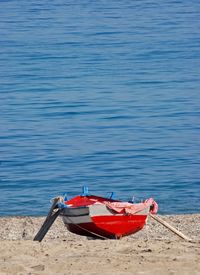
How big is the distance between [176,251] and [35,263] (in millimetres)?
1689

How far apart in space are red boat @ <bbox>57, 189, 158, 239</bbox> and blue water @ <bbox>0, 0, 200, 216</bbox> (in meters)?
5.14

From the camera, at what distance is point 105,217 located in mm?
13391

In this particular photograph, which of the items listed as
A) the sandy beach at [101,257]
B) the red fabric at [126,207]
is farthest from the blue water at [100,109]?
→ the sandy beach at [101,257]

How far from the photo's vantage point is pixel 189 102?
113ft

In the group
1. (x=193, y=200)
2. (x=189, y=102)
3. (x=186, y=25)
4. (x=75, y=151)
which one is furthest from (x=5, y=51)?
(x=193, y=200)

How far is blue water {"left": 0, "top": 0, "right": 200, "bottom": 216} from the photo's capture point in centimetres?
2236

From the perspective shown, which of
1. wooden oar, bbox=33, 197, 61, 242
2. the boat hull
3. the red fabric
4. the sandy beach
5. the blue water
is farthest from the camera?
the blue water

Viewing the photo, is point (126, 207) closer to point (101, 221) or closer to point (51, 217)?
point (101, 221)

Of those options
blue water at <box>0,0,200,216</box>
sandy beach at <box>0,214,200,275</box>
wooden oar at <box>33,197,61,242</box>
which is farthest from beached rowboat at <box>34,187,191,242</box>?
blue water at <box>0,0,200,216</box>

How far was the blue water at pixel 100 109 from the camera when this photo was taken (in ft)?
73.4

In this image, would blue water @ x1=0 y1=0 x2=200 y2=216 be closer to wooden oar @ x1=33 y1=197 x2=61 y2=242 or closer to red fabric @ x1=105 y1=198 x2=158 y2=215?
wooden oar @ x1=33 y1=197 x2=61 y2=242

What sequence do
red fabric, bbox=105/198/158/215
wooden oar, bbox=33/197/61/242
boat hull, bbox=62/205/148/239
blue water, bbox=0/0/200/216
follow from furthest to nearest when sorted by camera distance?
blue water, bbox=0/0/200/216 → wooden oar, bbox=33/197/61/242 → red fabric, bbox=105/198/158/215 → boat hull, bbox=62/205/148/239

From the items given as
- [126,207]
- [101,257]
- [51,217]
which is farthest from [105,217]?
[101,257]

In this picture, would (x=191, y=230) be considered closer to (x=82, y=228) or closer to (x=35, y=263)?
(x=82, y=228)
